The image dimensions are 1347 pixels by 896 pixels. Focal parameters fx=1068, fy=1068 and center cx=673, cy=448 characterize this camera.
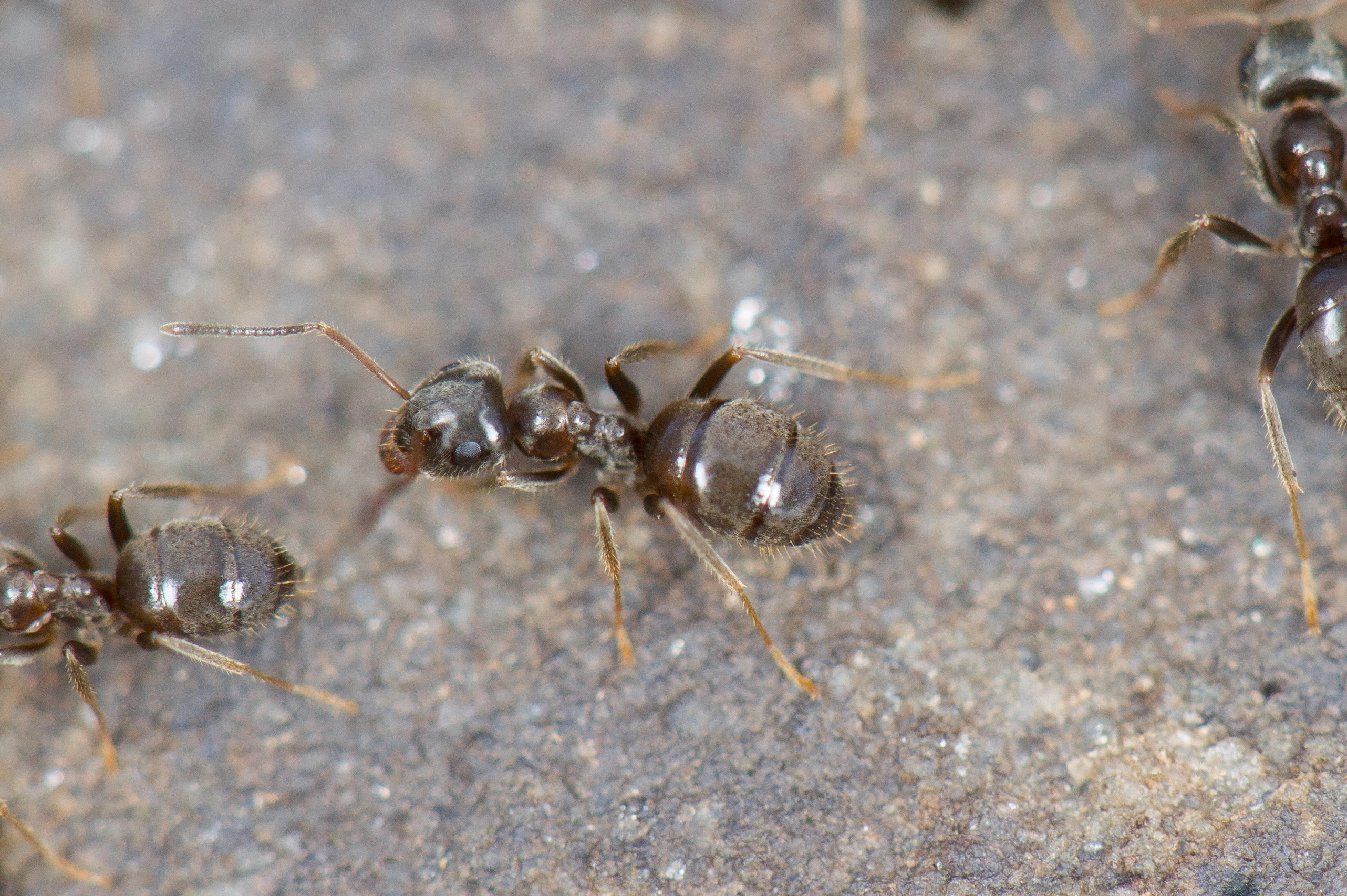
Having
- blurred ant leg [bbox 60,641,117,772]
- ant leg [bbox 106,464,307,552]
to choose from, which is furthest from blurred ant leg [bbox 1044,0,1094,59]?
blurred ant leg [bbox 60,641,117,772]

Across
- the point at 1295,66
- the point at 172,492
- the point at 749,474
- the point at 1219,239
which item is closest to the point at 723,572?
the point at 749,474

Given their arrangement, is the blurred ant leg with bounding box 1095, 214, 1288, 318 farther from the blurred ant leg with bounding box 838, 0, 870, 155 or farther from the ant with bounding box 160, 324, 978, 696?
the blurred ant leg with bounding box 838, 0, 870, 155

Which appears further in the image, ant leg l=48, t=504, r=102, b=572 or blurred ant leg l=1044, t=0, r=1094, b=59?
blurred ant leg l=1044, t=0, r=1094, b=59

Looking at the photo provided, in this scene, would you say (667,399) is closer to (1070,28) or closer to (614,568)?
(614,568)

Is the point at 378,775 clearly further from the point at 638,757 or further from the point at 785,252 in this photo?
the point at 785,252

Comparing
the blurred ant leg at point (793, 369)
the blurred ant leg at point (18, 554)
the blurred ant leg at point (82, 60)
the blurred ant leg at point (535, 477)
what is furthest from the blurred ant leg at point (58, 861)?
the blurred ant leg at point (82, 60)

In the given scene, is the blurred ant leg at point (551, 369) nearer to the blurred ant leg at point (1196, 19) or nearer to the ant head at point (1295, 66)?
the blurred ant leg at point (1196, 19)
